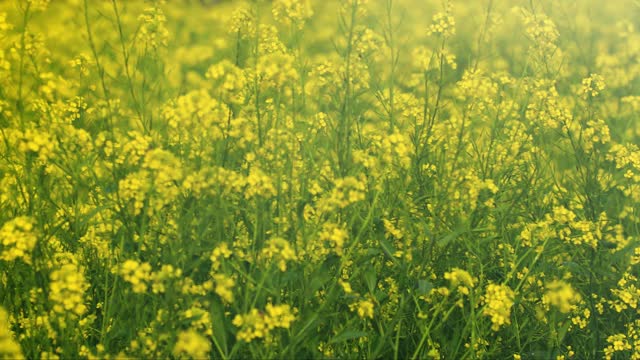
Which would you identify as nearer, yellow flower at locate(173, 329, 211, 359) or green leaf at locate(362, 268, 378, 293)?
yellow flower at locate(173, 329, 211, 359)

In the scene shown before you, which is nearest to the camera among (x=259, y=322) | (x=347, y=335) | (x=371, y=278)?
(x=259, y=322)

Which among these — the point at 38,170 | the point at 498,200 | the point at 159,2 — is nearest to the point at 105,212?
the point at 38,170

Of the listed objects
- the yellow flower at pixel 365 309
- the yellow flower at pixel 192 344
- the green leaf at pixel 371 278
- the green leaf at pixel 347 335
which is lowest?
the green leaf at pixel 347 335

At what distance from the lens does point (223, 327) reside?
2.52 metres

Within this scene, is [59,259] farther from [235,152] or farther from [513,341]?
[513,341]

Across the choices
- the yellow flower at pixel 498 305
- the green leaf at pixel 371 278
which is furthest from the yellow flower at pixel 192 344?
the yellow flower at pixel 498 305

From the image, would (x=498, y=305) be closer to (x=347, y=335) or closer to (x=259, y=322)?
(x=347, y=335)

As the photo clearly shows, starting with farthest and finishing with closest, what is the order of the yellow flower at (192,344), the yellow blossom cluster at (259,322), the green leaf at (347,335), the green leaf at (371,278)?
the green leaf at (371,278), the green leaf at (347,335), the yellow blossom cluster at (259,322), the yellow flower at (192,344)

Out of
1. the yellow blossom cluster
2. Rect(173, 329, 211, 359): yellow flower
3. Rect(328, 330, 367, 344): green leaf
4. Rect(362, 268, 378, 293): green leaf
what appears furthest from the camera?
Rect(362, 268, 378, 293): green leaf

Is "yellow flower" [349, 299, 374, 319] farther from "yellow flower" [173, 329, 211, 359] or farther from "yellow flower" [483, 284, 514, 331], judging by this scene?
"yellow flower" [173, 329, 211, 359]

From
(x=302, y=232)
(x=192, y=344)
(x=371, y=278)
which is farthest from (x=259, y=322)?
(x=371, y=278)

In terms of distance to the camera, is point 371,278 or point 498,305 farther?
point 371,278

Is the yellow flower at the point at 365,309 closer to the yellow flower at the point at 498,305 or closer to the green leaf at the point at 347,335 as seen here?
the green leaf at the point at 347,335

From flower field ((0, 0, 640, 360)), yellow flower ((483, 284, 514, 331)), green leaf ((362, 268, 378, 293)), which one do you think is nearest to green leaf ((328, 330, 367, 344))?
flower field ((0, 0, 640, 360))
